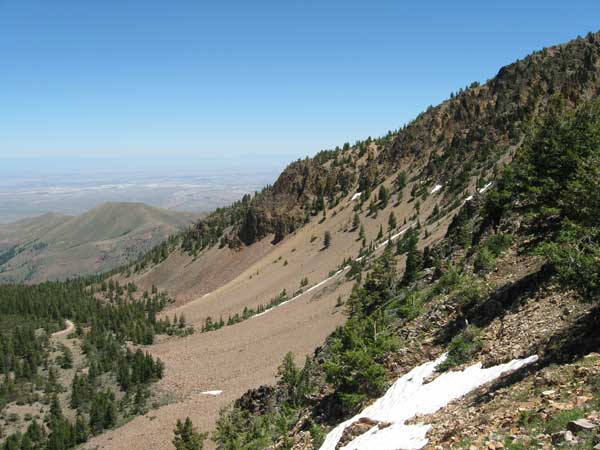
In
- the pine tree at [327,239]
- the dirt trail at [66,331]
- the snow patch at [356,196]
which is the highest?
the snow patch at [356,196]

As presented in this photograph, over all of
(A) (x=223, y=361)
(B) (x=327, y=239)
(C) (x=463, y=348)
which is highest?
(C) (x=463, y=348)

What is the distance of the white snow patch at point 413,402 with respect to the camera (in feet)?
46.4

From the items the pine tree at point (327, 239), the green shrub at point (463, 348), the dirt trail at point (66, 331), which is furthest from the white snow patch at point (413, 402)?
the dirt trail at point (66, 331)

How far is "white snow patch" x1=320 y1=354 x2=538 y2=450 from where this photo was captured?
1415 centimetres

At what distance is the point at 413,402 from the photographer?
17.1m

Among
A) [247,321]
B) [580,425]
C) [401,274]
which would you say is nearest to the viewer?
[580,425]

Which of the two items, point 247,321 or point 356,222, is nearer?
point 247,321

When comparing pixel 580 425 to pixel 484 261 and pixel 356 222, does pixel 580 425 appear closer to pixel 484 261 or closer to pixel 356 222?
pixel 484 261

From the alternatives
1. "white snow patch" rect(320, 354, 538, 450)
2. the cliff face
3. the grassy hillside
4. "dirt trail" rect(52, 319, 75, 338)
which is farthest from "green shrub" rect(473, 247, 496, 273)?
"dirt trail" rect(52, 319, 75, 338)

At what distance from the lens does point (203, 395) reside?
176 feet

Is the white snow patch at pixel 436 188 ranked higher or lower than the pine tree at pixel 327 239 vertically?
higher

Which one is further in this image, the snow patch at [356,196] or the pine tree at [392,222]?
the snow patch at [356,196]

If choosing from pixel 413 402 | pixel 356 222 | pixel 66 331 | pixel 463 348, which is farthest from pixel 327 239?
pixel 413 402

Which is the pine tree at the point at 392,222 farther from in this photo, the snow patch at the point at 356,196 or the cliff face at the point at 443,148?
the snow patch at the point at 356,196
